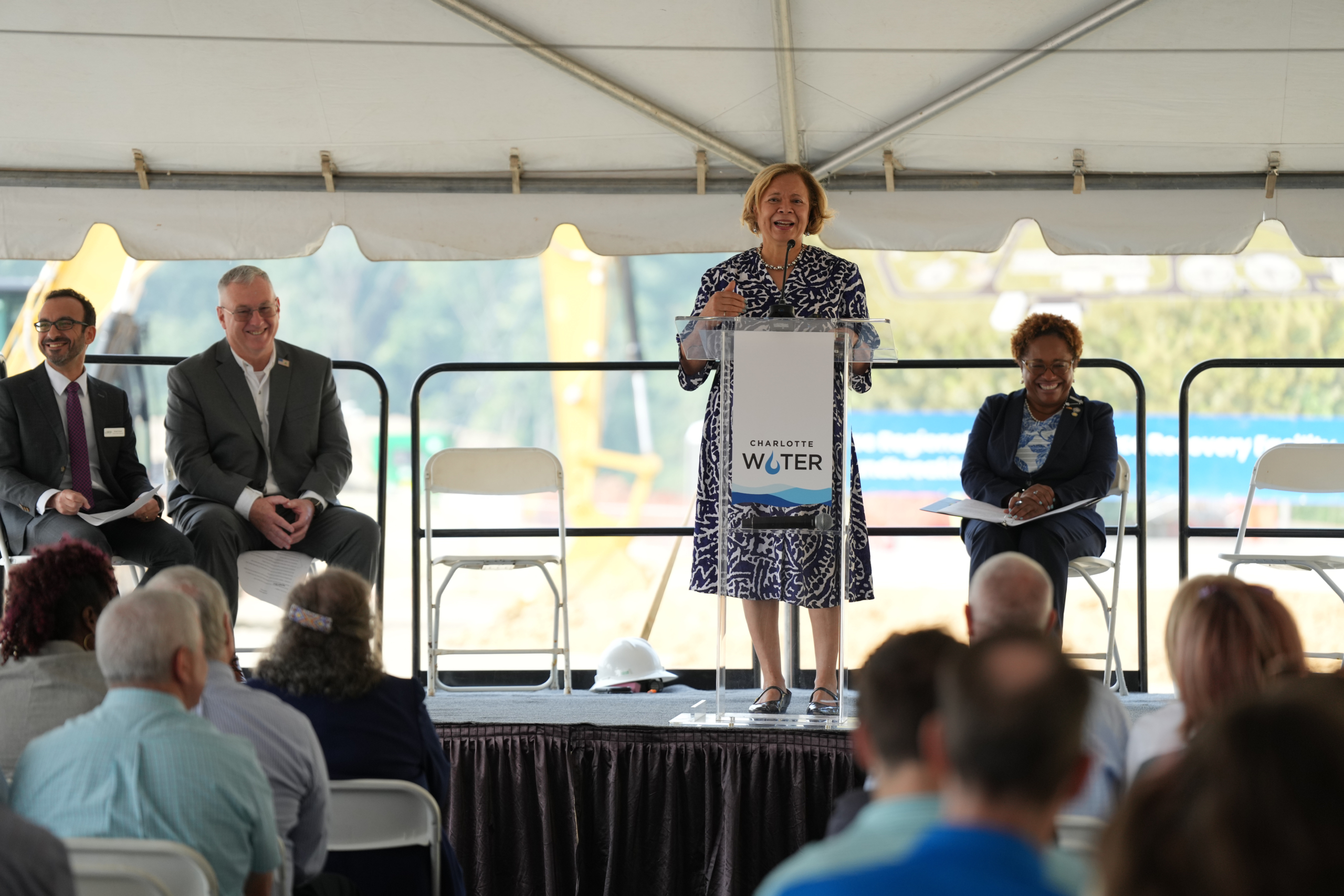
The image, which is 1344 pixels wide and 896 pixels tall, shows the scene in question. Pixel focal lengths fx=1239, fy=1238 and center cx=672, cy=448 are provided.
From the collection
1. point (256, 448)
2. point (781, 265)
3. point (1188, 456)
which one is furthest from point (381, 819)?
point (1188, 456)

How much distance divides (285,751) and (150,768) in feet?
1.24

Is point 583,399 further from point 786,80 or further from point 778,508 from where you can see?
point 778,508

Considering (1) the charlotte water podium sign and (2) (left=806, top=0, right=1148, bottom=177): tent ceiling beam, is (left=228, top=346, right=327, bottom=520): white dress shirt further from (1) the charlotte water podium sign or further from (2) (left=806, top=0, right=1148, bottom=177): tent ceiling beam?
(1) the charlotte water podium sign

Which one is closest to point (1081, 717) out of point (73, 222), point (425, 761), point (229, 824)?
point (229, 824)

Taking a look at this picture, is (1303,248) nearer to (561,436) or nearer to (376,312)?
(561,436)

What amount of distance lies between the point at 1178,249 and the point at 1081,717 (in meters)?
4.24

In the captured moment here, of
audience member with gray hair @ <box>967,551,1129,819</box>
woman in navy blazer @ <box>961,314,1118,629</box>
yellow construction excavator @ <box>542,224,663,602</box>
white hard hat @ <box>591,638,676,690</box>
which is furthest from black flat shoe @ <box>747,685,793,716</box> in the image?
yellow construction excavator @ <box>542,224,663,602</box>

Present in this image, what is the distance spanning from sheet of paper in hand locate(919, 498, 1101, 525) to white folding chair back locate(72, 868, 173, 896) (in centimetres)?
308

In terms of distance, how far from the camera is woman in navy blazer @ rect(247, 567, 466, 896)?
254 centimetres

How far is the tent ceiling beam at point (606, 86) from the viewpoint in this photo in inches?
163

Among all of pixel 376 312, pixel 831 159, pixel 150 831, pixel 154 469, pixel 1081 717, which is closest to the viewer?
pixel 1081 717

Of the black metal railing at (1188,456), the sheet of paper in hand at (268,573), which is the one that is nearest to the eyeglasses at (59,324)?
the sheet of paper in hand at (268,573)

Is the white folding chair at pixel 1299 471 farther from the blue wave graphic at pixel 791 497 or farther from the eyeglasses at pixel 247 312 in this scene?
the eyeglasses at pixel 247 312

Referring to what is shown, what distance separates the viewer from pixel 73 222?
4.84 meters
